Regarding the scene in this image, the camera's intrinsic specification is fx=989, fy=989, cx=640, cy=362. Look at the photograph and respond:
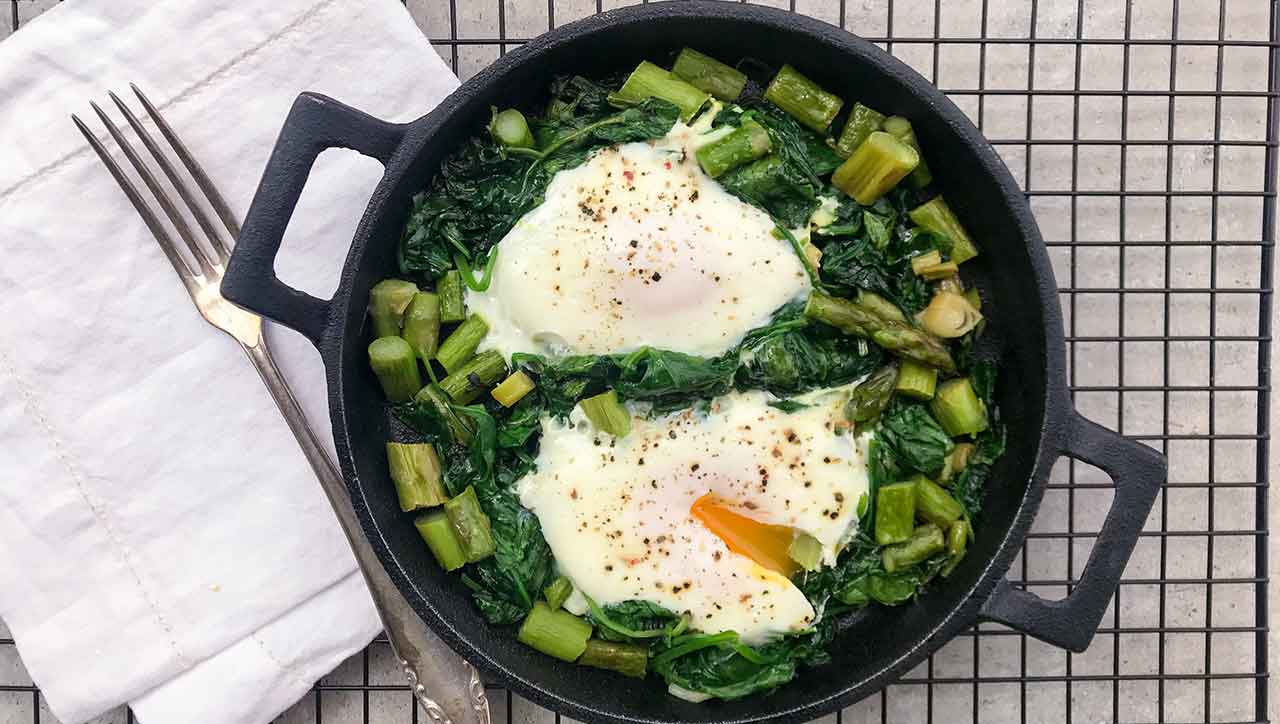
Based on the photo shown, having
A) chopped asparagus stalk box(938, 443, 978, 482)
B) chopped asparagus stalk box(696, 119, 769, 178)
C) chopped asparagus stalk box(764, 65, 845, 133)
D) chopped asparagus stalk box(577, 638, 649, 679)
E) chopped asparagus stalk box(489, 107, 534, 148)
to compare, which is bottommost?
chopped asparagus stalk box(577, 638, 649, 679)

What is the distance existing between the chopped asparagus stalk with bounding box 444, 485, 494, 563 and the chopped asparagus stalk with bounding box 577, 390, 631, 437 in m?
0.40

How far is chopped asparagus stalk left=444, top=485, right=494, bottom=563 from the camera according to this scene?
8.56ft

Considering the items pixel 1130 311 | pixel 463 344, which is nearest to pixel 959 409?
pixel 1130 311

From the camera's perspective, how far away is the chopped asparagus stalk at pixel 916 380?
2596mm

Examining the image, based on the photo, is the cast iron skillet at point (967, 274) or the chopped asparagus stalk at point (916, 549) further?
the chopped asparagus stalk at point (916, 549)

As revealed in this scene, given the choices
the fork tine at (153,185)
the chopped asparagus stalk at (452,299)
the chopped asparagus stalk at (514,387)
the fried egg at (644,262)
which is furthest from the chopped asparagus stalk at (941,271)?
the fork tine at (153,185)

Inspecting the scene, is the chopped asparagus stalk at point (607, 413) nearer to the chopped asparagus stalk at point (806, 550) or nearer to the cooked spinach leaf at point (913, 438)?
the chopped asparagus stalk at point (806, 550)

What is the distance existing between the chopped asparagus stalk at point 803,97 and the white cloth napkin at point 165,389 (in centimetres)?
90

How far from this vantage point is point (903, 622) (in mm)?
2680

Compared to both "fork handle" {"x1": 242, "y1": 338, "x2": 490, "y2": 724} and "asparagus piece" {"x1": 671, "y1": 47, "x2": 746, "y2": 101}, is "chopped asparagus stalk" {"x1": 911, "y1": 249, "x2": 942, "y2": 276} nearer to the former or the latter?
"asparagus piece" {"x1": 671, "y1": 47, "x2": 746, "y2": 101}

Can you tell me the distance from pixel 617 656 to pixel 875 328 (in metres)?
1.11

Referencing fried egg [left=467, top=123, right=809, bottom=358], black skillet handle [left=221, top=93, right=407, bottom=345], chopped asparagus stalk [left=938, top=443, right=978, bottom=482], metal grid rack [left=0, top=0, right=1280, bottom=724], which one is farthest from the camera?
metal grid rack [left=0, top=0, right=1280, bottom=724]

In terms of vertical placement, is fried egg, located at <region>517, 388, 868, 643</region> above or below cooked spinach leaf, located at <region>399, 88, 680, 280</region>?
below

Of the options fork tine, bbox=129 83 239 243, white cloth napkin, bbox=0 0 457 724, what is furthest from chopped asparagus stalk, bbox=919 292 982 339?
fork tine, bbox=129 83 239 243
